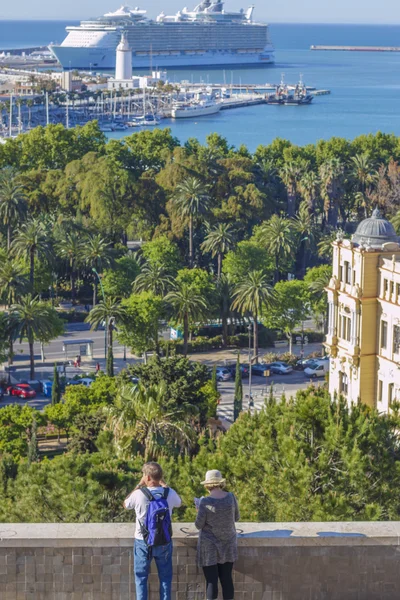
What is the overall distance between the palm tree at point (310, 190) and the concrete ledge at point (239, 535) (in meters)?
70.2

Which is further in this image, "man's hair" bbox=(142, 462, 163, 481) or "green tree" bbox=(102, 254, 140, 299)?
"green tree" bbox=(102, 254, 140, 299)

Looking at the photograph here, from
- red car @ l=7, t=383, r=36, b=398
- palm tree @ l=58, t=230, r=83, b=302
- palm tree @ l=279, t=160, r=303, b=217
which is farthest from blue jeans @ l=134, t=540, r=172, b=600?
palm tree @ l=279, t=160, r=303, b=217

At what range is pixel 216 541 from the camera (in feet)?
36.8

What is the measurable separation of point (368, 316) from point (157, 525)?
32.3 metres

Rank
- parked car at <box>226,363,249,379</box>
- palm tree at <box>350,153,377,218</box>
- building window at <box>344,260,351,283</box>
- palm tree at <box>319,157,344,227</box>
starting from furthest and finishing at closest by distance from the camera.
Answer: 1. palm tree at <box>350,153,377,218</box>
2. palm tree at <box>319,157,344,227</box>
3. parked car at <box>226,363,249,379</box>
4. building window at <box>344,260,351,283</box>

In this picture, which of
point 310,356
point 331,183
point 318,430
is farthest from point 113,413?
point 331,183

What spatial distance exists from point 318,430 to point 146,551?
1535cm

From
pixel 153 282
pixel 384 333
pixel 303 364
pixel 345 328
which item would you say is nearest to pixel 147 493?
pixel 384 333

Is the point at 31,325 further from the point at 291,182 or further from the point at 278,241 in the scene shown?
the point at 291,182

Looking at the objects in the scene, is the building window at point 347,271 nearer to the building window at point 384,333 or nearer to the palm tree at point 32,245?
the building window at point 384,333

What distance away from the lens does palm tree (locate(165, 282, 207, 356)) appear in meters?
57.2

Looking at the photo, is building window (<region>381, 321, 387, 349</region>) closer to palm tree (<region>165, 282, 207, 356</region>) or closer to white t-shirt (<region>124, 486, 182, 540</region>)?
palm tree (<region>165, 282, 207, 356</region>)

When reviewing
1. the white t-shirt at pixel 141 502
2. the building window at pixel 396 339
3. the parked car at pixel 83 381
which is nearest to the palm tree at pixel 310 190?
the parked car at pixel 83 381

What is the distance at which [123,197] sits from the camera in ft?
256
